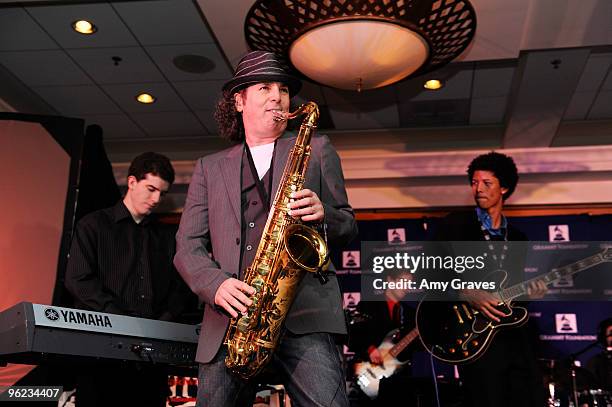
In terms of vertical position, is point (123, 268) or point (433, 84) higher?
point (433, 84)

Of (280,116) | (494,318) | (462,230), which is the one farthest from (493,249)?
(280,116)

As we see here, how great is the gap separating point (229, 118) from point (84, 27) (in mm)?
Answer: 3425

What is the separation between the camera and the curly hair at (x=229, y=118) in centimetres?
238

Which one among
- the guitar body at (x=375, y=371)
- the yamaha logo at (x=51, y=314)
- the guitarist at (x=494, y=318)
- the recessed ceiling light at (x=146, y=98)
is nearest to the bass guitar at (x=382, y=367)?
the guitar body at (x=375, y=371)

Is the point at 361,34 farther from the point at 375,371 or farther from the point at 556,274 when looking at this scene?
the point at 375,371

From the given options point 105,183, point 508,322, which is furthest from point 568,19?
point 105,183

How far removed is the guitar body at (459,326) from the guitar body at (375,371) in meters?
1.43

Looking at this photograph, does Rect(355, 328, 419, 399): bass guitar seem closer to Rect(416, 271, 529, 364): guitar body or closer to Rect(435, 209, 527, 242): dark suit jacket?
Rect(416, 271, 529, 364): guitar body

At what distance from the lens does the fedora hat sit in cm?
220

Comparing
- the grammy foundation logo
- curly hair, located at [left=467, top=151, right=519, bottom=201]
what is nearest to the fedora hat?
curly hair, located at [left=467, top=151, right=519, bottom=201]

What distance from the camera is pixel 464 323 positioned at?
3.89 metres

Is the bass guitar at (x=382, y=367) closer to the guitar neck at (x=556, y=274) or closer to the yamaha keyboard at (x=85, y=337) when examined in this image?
the guitar neck at (x=556, y=274)

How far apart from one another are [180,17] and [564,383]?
3.74m

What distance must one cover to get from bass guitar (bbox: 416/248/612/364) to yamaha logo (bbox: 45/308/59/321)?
2.11 metres
